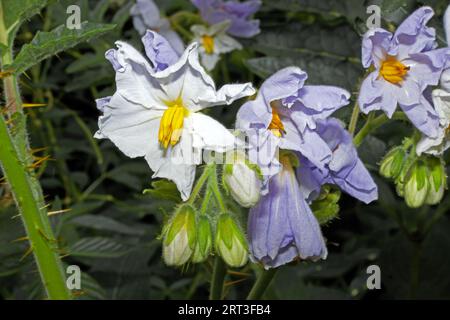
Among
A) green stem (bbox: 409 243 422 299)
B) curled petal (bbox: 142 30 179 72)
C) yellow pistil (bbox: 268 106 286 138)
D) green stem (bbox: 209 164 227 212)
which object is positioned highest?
curled petal (bbox: 142 30 179 72)

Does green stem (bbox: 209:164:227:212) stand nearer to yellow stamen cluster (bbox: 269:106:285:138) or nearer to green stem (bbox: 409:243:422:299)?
yellow stamen cluster (bbox: 269:106:285:138)

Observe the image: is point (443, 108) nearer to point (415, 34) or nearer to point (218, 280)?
point (415, 34)

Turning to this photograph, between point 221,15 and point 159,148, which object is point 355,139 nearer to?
point 159,148

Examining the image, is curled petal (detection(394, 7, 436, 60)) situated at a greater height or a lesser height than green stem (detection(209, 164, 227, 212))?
greater

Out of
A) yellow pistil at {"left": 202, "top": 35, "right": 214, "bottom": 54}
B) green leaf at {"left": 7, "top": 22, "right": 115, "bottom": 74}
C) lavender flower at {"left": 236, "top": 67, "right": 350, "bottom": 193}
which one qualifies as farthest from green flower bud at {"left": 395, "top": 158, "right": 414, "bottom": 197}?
yellow pistil at {"left": 202, "top": 35, "right": 214, "bottom": 54}

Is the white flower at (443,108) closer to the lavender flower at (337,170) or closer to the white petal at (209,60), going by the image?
the lavender flower at (337,170)

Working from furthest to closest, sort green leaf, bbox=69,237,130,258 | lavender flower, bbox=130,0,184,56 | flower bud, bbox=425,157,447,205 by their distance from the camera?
lavender flower, bbox=130,0,184,56 < green leaf, bbox=69,237,130,258 < flower bud, bbox=425,157,447,205

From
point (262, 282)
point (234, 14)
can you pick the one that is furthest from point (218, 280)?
point (234, 14)

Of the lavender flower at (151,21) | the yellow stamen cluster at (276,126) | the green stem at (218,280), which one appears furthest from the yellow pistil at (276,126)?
the lavender flower at (151,21)
